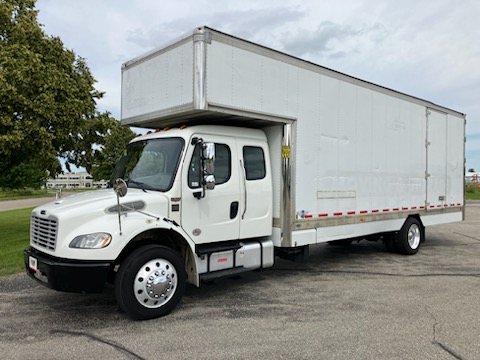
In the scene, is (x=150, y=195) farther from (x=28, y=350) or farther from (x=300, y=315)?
(x=300, y=315)

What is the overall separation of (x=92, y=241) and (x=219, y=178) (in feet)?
6.42

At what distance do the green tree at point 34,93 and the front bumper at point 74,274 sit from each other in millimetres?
5950

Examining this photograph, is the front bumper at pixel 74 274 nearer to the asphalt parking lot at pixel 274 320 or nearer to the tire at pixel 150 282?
the tire at pixel 150 282

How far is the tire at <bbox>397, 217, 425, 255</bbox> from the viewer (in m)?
8.65

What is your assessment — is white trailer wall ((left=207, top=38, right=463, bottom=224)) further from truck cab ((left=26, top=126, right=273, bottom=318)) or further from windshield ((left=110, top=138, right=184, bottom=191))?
windshield ((left=110, top=138, right=184, bottom=191))

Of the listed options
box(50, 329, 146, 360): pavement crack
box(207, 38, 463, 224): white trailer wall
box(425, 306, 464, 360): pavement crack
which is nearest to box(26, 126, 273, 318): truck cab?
box(50, 329, 146, 360): pavement crack

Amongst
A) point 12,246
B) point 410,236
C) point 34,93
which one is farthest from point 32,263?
point 410,236

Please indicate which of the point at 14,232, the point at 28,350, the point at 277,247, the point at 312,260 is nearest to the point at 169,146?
the point at 277,247

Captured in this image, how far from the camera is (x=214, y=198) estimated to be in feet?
18.1

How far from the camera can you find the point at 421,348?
401cm

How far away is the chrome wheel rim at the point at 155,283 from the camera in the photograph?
464cm

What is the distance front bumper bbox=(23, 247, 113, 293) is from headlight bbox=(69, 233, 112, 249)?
0.17m

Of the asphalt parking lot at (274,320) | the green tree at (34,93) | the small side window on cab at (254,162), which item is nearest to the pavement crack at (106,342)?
the asphalt parking lot at (274,320)

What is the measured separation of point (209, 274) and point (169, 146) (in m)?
1.86
